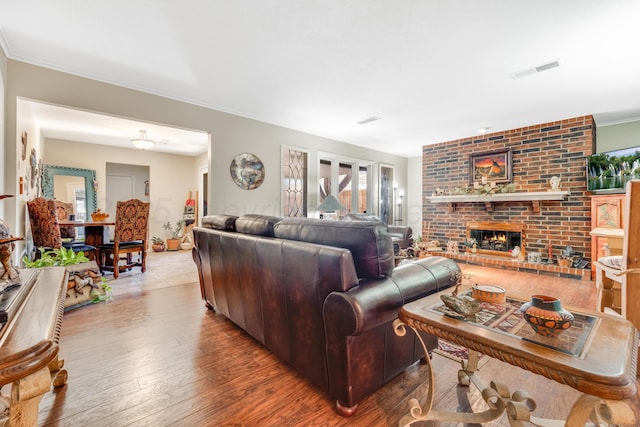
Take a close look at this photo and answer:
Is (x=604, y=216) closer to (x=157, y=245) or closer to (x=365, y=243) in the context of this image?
(x=365, y=243)

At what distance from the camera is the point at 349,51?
2646 mm

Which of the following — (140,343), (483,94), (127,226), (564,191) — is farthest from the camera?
(564,191)

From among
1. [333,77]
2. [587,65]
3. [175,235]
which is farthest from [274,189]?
[587,65]

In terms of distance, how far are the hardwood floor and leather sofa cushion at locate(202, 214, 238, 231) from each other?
85 cm

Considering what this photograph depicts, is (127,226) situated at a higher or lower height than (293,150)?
lower

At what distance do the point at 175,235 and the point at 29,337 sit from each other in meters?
6.89

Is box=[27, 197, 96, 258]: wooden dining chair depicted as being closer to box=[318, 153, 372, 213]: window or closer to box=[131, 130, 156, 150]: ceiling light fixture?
box=[131, 130, 156, 150]: ceiling light fixture

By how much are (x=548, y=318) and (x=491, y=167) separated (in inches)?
209

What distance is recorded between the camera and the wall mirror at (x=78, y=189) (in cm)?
597

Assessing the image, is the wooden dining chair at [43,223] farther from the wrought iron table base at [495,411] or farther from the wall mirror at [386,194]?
the wall mirror at [386,194]

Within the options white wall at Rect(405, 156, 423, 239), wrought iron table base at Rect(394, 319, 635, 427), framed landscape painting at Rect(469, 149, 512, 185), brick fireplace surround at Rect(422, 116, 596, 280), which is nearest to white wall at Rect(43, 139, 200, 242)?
white wall at Rect(405, 156, 423, 239)

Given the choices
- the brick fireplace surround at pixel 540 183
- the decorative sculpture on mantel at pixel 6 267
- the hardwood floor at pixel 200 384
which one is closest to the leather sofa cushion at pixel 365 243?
the hardwood floor at pixel 200 384

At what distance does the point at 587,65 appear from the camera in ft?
9.38

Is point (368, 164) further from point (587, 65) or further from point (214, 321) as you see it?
point (214, 321)
